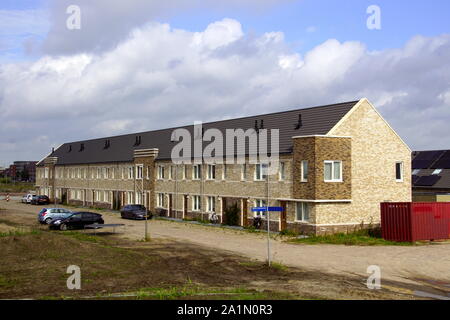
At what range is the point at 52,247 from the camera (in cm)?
2456

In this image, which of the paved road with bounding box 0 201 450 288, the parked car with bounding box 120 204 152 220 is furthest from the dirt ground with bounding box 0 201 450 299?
the parked car with bounding box 120 204 152 220

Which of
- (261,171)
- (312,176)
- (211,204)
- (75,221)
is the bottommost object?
(75,221)

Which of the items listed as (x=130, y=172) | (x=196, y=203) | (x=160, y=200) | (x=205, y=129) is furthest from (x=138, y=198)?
(x=205, y=129)

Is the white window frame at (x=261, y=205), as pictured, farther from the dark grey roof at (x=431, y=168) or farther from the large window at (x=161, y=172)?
the dark grey roof at (x=431, y=168)

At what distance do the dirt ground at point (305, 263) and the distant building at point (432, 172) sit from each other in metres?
23.4

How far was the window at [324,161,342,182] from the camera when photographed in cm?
3369

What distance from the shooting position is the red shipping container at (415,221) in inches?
1217

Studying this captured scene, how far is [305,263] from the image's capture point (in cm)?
2344

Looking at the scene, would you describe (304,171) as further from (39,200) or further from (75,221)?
(39,200)

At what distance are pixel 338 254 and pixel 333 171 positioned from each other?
339 inches

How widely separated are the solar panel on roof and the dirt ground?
24105 millimetres

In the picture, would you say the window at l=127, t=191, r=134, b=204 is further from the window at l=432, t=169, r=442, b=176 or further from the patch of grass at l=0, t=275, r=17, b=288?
the patch of grass at l=0, t=275, r=17, b=288

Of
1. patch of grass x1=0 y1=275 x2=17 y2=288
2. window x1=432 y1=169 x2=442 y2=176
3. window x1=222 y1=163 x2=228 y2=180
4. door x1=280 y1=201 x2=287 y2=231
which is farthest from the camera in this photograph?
window x1=432 y1=169 x2=442 y2=176
